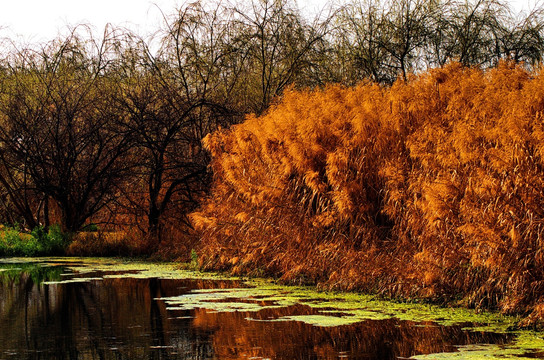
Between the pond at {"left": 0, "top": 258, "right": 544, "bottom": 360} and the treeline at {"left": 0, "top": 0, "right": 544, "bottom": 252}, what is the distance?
694 centimetres

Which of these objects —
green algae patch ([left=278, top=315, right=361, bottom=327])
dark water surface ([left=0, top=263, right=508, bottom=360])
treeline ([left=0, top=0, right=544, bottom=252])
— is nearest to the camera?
dark water surface ([left=0, top=263, right=508, bottom=360])

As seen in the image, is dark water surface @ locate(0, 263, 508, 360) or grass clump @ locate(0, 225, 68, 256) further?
grass clump @ locate(0, 225, 68, 256)

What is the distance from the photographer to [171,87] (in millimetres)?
20812

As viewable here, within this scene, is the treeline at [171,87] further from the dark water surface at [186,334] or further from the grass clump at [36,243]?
the dark water surface at [186,334]

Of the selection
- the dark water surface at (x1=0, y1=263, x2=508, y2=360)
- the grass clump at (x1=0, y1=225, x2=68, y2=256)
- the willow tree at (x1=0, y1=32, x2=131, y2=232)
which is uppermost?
the willow tree at (x1=0, y1=32, x2=131, y2=232)

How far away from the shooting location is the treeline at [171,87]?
19656 mm

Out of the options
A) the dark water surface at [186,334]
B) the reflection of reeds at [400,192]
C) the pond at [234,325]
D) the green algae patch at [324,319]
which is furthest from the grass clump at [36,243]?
the green algae patch at [324,319]

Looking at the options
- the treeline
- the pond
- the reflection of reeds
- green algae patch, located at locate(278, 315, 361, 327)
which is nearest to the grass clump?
the treeline

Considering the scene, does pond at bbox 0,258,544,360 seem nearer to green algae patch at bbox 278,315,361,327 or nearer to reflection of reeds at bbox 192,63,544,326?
green algae patch at bbox 278,315,361,327

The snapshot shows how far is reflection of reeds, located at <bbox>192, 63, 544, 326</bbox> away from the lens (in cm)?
879

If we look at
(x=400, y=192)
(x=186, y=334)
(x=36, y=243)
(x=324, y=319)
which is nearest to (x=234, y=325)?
(x=186, y=334)

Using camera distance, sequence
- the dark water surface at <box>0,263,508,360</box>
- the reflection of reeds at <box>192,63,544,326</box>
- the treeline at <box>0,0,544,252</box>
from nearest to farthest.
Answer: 1. the dark water surface at <box>0,263,508,360</box>
2. the reflection of reeds at <box>192,63,544,326</box>
3. the treeline at <box>0,0,544,252</box>

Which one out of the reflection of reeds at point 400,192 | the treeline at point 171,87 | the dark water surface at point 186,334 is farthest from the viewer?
the treeline at point 171,87

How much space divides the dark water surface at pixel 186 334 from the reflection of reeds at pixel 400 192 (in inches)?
51.9
